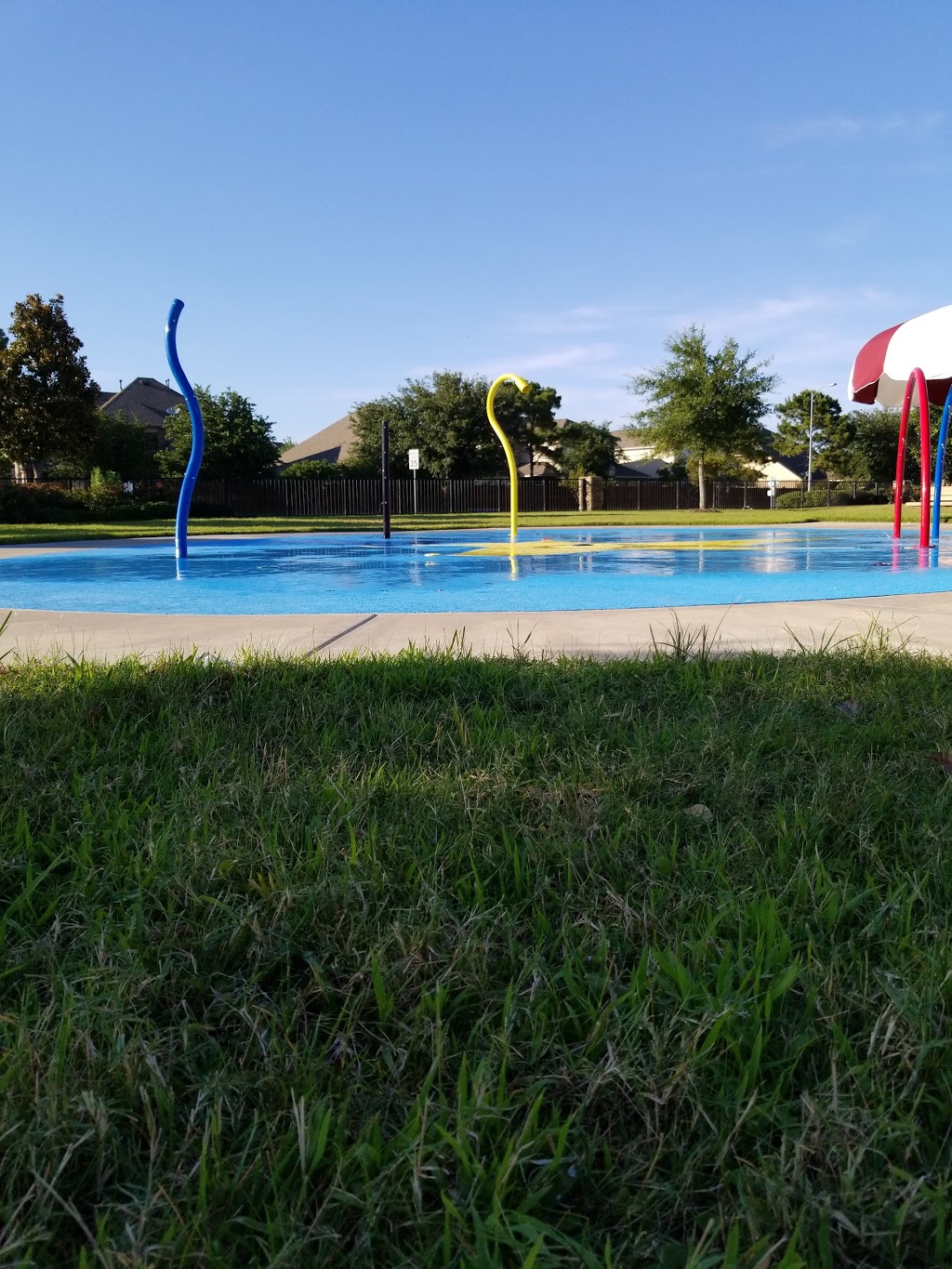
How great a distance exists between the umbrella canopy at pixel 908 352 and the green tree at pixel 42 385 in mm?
28163

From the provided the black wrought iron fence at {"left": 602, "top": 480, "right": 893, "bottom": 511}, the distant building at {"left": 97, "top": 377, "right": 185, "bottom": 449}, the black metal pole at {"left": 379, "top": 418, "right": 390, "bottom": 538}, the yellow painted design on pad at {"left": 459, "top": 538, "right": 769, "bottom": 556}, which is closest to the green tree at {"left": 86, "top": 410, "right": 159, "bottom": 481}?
the distant building at {"left": 97, "top": 377, "right": 185, "bottom": 449}

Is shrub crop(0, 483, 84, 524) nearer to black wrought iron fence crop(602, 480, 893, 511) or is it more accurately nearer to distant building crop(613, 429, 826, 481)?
black wrought iron fence crop(602, 480, 893, 511)

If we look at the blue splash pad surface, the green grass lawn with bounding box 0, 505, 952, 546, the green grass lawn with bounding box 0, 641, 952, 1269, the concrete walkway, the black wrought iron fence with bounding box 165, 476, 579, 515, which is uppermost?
the black wrought iron fence with bounding box 165, 476, 579, 515

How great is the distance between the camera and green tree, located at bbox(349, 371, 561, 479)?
4797 cm

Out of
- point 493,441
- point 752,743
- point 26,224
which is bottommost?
point 752,743

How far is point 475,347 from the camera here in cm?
4578

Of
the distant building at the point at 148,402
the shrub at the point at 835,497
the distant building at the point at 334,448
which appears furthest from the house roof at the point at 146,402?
the shrub at the point at 835,497

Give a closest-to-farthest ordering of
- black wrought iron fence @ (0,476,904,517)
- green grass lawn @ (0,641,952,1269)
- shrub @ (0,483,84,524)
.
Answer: green grass lawn @ (0,641,952,1269) < shrub @ (0,483,84,524) < black wrought iron fence @ (0,476,904,517)

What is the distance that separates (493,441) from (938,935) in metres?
49.6

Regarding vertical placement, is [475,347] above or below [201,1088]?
above

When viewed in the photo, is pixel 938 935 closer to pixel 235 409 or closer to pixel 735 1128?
pixel 735 1128

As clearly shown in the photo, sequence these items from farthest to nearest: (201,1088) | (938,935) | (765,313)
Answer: (765,313) < (938,935) < (201,1088)

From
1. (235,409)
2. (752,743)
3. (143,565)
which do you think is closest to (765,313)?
(235,409)

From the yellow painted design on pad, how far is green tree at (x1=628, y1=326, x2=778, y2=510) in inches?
922
